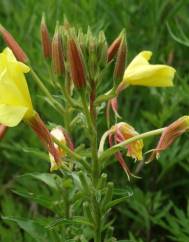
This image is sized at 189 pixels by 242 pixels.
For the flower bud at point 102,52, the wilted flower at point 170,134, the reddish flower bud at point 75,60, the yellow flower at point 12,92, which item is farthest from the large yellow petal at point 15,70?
the wilted flower at point 170,134

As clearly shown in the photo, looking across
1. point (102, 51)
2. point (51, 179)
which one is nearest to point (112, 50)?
point (102, 51)

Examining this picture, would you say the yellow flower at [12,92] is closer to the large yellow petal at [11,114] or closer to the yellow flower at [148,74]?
the large yellow petal at [11,114]

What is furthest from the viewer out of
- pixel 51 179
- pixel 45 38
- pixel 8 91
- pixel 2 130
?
pixel 51 179

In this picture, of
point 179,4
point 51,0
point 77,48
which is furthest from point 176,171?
point 77,48

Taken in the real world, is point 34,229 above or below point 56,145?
below

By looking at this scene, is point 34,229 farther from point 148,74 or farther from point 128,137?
point 148,74

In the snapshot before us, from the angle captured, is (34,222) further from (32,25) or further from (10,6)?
(10,6)

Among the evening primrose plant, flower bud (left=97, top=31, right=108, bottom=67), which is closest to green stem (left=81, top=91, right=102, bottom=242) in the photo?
the evening primrose plant
